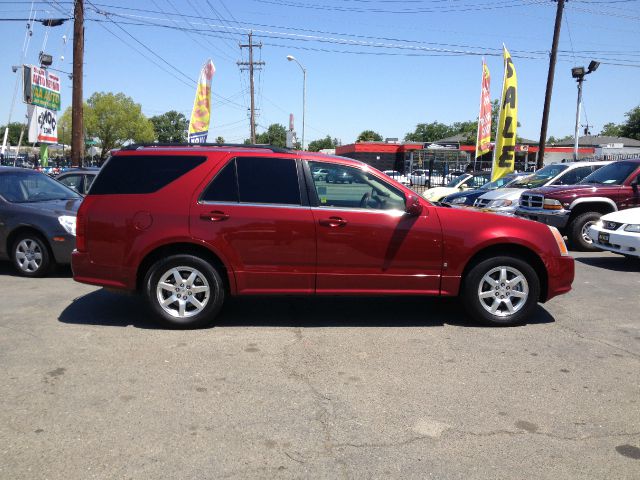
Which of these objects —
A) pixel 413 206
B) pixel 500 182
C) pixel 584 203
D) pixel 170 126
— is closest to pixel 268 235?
pixel 413 206

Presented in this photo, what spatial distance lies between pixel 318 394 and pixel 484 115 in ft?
61.7

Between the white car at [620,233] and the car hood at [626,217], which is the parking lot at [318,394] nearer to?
the white car at [620,233]

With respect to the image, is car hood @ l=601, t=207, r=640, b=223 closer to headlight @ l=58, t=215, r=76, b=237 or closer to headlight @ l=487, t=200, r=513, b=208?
headlight @ l=487, t=200, r=513, b=208

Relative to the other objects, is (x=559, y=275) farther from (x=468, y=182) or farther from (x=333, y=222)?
(x=468, y=182)

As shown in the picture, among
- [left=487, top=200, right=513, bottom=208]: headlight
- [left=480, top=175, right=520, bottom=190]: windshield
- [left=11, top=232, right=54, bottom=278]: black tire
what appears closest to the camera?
[left=11, top=232, right=54, bottom=278]: black tire

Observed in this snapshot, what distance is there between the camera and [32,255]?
807 centimetres

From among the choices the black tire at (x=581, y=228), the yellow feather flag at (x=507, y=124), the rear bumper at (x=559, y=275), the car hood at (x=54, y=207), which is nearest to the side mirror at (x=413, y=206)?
the rear bumper at (x=559, y=275)

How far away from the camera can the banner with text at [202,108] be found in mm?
19188

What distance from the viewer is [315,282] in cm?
560

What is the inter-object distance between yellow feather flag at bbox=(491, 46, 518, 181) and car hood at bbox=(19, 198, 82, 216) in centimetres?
1346

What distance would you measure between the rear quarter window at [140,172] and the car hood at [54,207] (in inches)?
110

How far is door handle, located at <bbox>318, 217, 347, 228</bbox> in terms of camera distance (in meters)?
5.51

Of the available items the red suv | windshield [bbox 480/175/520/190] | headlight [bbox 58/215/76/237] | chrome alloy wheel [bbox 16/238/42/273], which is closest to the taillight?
the red suv

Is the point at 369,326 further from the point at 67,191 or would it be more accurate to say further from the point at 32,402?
the point at 67,191
